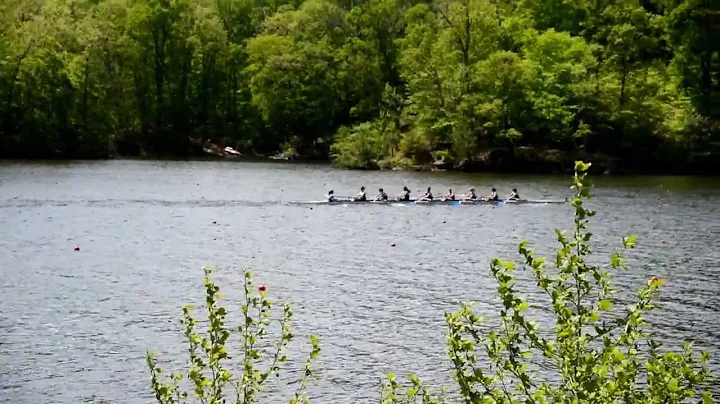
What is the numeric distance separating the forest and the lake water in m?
14.0

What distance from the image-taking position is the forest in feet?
242

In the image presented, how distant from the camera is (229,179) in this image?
65.9 metres

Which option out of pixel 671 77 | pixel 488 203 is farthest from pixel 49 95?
pixel 671 77

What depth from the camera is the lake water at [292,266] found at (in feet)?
65.2

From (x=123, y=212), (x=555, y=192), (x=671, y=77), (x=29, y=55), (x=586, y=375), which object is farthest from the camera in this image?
(x=29, y=55)

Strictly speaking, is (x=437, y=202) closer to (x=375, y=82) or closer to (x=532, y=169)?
(x=532, y=169)

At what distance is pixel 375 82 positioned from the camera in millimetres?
92875

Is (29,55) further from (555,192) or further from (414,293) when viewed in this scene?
(414,293)

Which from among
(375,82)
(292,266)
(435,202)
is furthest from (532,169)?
(292,266)

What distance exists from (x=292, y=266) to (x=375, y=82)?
206ft

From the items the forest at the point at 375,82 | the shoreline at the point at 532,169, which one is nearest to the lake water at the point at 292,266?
the shoreline at the point at 532,169

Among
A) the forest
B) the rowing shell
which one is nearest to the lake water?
the rowing shell

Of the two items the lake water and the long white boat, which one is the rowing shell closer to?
the long white boat

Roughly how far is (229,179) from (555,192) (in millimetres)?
23672
